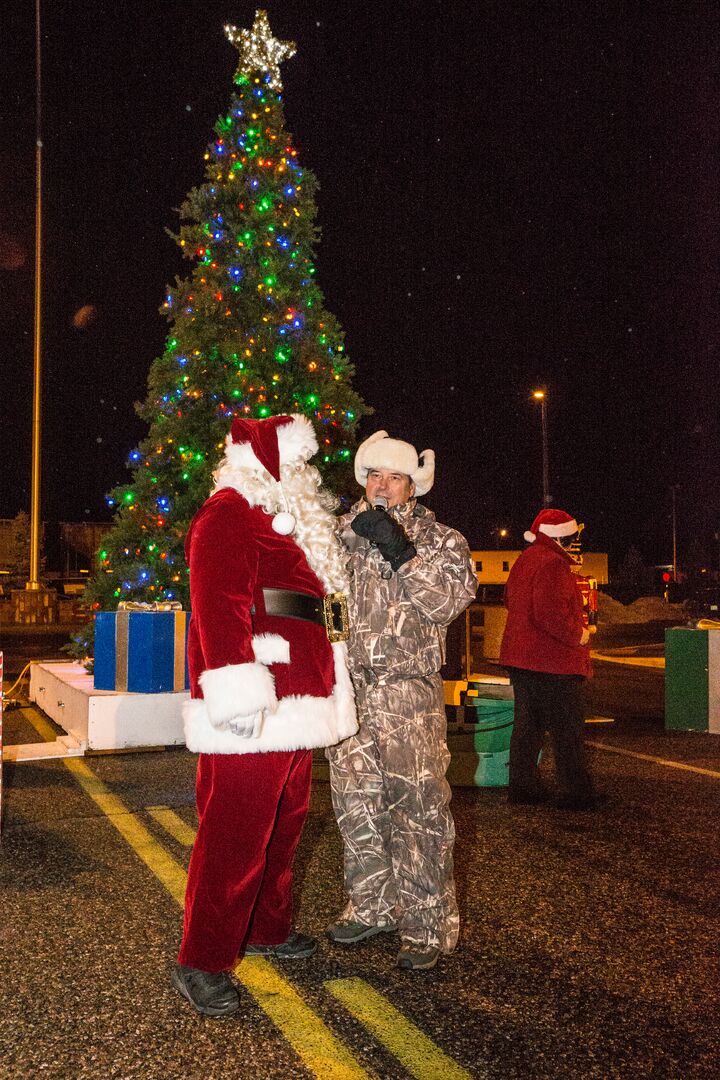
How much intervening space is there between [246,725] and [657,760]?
204 inches

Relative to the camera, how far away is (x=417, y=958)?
10.2 ft

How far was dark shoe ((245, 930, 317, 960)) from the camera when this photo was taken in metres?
3.22

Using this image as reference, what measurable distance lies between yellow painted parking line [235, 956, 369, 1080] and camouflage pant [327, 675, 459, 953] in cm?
45

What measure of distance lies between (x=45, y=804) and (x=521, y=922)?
316cm

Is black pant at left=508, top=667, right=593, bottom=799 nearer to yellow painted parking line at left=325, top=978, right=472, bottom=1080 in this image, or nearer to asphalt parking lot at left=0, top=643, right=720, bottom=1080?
asphalt parking lot at left=0, top=643, right=720, bottom=1080

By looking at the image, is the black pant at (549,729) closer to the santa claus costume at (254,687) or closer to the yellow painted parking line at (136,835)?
the yellow painted parking line at (136,835)

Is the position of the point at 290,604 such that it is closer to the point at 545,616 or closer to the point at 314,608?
the point at 314,608

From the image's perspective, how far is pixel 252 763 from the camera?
9.39 feet

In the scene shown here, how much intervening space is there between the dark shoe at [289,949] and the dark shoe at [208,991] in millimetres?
386

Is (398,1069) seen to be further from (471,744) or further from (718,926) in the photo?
(471,744)

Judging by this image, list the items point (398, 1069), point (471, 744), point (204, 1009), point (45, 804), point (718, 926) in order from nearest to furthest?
point (398, 1069) < point (204, 1009) < point (718, 926) < point (45, 804) < point (471, 744)

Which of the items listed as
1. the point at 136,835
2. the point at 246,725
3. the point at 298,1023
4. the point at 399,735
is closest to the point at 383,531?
the point at 399,735

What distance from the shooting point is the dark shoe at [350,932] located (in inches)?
132

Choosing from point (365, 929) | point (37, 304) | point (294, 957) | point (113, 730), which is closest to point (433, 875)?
point (365, 929)
